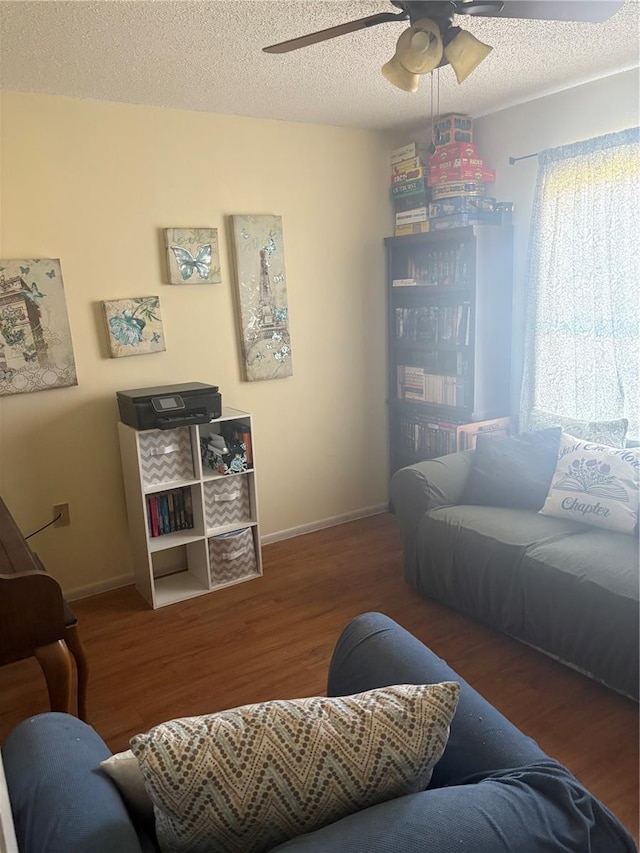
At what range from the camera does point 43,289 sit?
9.55 feet

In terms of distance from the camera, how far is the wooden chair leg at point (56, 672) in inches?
76.7

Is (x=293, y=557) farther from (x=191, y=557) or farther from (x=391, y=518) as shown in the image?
(x=391, y=518)

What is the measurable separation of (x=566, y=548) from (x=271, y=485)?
1.87 meters

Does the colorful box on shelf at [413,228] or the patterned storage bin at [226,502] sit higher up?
the colorful box on shelf at [413,228]

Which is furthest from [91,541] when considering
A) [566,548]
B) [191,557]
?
[566,548]

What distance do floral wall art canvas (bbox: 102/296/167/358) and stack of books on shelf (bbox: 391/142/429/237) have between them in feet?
5.28

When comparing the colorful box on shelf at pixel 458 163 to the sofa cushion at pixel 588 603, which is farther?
the colorful box on shelf at pixel 458 163

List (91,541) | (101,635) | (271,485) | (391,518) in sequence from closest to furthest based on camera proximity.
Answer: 1. (101,635)
2. (91,541)
3. (271,485)
4. (391,518)

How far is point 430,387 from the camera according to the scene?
386 cm

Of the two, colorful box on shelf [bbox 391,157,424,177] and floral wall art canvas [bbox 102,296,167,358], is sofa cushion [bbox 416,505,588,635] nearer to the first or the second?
floral wall art canvas [bbox 102,296,167,358]

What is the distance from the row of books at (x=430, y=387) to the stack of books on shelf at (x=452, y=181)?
0.86 metres

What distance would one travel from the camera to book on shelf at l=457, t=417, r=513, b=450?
3564mm

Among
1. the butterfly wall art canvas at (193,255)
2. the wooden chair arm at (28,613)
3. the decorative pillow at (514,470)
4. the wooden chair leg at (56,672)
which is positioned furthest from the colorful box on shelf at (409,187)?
the wooden chair leg at (56,672)

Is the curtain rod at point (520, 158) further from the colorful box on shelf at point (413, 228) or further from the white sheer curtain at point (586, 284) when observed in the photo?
the colorful box on shelf at point (413, 228)
